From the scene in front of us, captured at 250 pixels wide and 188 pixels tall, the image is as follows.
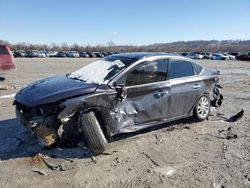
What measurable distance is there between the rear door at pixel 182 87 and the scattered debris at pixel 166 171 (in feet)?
6.16

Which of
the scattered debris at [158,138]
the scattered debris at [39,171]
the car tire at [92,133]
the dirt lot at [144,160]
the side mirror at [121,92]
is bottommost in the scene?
the scattered debris at [158,138]

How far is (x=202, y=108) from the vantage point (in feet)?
23.7

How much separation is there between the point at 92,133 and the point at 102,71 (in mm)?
1483

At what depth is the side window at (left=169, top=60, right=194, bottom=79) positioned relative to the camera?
21.0ft

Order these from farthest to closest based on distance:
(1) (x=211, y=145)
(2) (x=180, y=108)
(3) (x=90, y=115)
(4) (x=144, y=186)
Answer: (2) (x=180, y=108) < (1) (x=211, y=145) < (3) (x=90, y=115) < (4) (x=144, y=186)

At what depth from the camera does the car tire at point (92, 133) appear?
491 cm

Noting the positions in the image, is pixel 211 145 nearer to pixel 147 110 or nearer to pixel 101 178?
pixel 147 110

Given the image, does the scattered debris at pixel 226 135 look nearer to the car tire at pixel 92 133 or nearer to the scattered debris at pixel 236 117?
the scattered debris at pixel 236 117

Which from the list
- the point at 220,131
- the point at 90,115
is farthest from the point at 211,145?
the point at 90,115

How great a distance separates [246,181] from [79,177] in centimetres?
240

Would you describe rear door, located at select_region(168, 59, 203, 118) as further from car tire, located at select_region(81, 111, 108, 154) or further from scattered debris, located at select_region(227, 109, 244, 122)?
car tire, located at select_region(81, 111, 108, 154)

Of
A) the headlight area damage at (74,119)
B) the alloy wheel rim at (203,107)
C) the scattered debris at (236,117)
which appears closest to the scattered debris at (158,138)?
the headlight area damage at (74,119)

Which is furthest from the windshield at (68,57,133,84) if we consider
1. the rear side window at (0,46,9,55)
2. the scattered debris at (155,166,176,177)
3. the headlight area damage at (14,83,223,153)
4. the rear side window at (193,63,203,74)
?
the rear side window at (0,46,9,55)

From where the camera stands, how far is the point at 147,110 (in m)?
5.78
